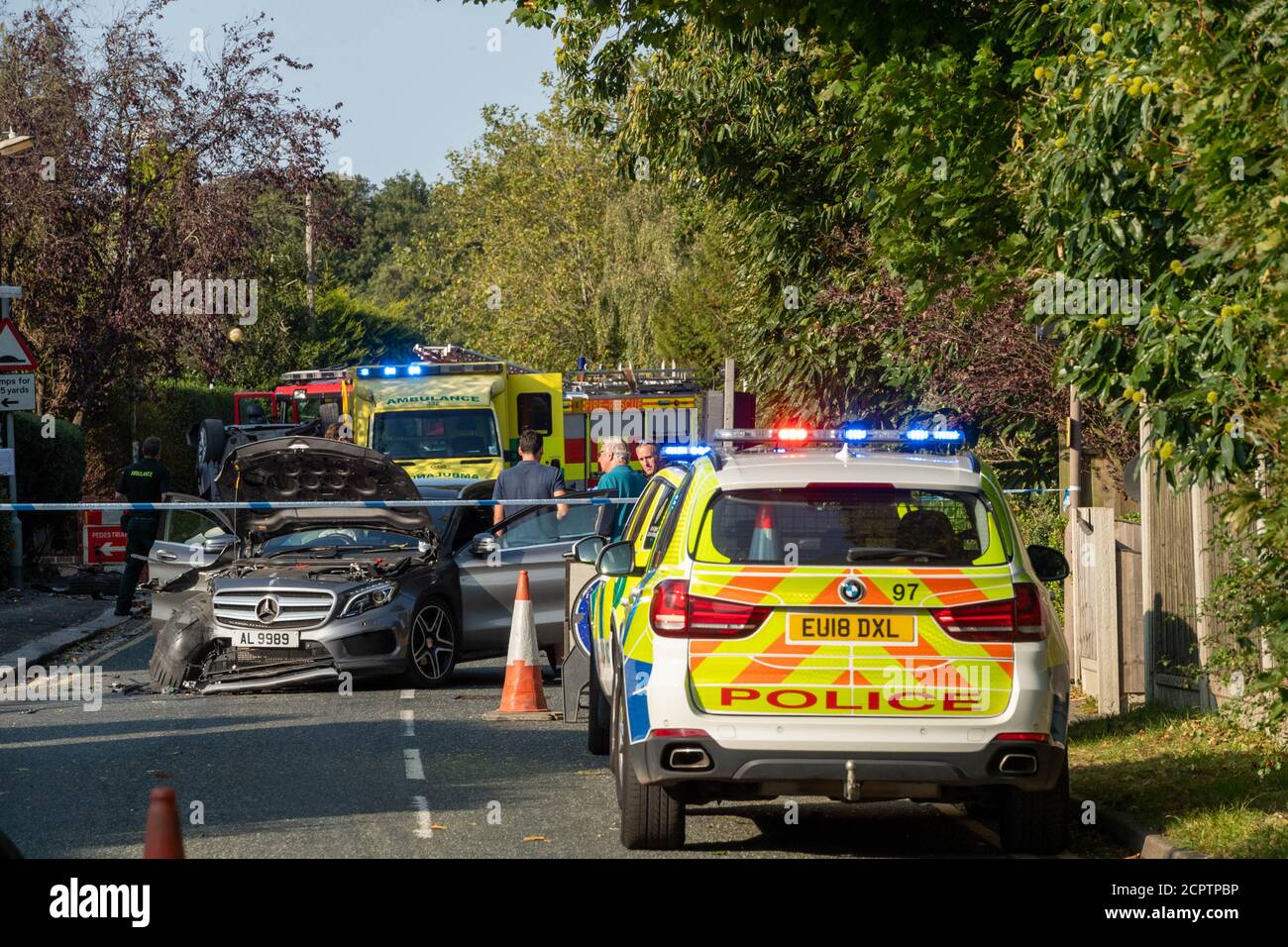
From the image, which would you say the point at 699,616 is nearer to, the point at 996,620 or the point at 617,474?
the point at 996,620

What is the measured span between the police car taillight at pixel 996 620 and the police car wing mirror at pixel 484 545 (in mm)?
7597

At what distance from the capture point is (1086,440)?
1802 centimetres

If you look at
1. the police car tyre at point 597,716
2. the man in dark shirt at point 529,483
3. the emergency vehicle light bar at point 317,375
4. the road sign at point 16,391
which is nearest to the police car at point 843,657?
the police car tyre at point 597,716

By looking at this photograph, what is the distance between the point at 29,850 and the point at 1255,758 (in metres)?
6.21

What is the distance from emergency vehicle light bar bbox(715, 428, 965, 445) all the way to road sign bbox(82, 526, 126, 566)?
18819 millimetres

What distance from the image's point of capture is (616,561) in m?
9.34

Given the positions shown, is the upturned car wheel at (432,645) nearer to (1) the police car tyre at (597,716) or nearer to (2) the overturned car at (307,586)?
(2) the overturned car at (307,586)

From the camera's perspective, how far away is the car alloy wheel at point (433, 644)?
1443cm

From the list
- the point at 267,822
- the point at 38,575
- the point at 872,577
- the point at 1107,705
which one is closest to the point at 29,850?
the point at 267,822

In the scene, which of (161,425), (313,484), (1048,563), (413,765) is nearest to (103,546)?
(161,425)

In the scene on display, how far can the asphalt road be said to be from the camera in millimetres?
8516

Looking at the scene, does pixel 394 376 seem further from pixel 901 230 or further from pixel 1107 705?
pixel 1107 705

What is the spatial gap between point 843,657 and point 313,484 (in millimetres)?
8541

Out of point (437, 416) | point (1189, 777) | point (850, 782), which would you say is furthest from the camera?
point (437, 416)
